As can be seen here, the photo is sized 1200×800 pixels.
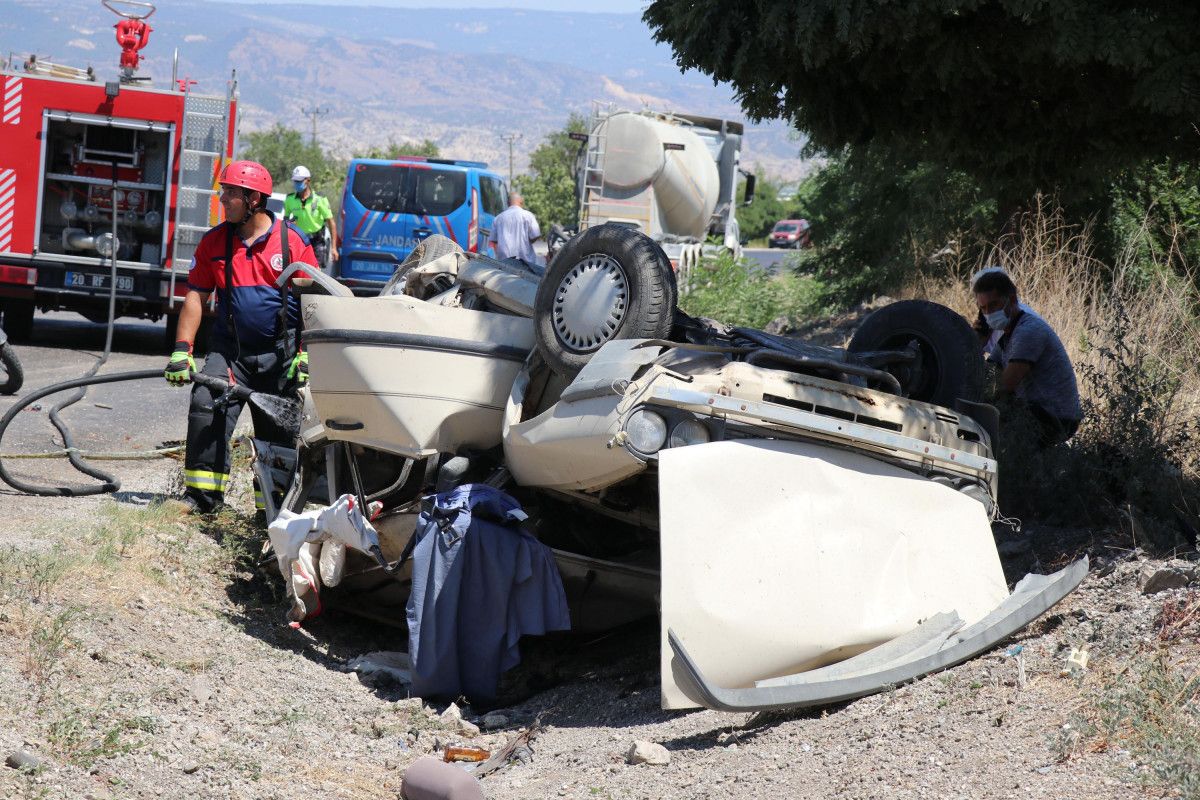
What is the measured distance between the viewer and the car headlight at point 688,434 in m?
4.39

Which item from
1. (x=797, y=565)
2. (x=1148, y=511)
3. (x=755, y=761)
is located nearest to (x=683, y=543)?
(x=797, y=565)

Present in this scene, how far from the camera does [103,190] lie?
43.1 feet

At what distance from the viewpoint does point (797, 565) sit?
13.6 ft

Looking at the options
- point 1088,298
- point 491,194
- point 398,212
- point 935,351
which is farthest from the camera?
point 491,194

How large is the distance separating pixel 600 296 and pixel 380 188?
45.0 feet

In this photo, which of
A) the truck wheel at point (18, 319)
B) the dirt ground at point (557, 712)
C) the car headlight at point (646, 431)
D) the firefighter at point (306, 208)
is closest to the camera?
the dirt ground at point (557, 712)

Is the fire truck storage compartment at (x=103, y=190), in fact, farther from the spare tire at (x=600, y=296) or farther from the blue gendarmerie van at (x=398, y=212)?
the spare tire at (x=600, y=296)

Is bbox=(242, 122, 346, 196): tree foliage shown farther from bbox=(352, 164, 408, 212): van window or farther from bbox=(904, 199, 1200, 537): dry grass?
bbox=(904, 199, 1200, 537): dry grass

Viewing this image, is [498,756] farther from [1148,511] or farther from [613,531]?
[1148,511]

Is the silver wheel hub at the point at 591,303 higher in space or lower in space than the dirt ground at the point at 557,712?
higher

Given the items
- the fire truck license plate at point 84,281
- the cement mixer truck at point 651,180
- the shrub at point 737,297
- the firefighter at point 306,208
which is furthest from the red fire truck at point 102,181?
the cement mixer truck at point 651,180

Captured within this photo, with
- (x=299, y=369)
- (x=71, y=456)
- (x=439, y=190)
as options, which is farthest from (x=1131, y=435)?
(x=439, y=190)

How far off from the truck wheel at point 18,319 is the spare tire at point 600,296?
32.6 feet

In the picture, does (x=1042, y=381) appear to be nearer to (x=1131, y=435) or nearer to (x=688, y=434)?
(x=1131, y=435)
